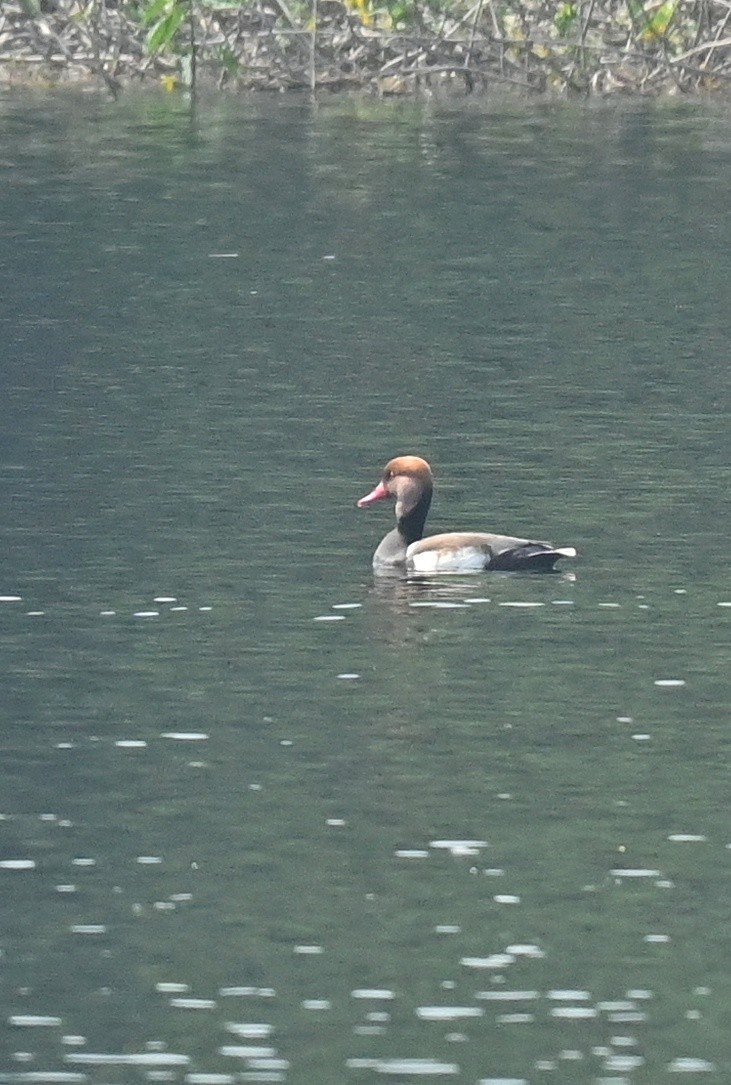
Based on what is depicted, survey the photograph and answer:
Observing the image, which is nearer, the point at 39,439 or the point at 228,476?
the point at 228,476

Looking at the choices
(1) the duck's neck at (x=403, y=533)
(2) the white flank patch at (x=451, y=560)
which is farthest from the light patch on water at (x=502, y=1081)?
(1) the duck's neck at (x=403, y=533)

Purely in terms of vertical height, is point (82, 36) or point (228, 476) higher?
point (82, 36)

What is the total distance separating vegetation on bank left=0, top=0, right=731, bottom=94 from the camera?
45.5 metres

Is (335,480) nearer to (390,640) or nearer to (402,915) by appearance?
(390,640)

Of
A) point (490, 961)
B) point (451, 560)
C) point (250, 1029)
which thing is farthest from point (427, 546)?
point (250, 1029)

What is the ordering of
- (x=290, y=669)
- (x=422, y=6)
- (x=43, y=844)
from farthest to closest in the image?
(x=422, y=6) → (x=290, y=669) → (x=43, y=844)

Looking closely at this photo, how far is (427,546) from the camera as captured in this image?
16688 millimetres

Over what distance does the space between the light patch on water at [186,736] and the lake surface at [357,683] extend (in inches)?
0.6

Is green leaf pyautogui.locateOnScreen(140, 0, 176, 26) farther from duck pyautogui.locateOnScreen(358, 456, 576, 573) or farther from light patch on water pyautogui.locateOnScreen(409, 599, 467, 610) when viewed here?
light patch on water pyautogui.locateOnScreen(409, 599, 467, 610)

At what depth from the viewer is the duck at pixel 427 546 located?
53.7 feet

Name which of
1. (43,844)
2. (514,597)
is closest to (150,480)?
(514,597)

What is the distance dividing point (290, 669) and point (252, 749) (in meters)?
1.40

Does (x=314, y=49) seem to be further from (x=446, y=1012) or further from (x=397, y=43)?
(x=446, y=1012)

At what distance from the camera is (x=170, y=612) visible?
15453mm
